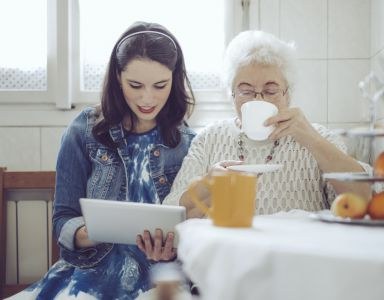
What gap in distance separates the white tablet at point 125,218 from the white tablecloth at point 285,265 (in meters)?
0.39

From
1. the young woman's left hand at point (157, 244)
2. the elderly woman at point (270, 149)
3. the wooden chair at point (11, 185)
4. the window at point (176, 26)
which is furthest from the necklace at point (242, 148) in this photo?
the wooden chair at point (11, 185)

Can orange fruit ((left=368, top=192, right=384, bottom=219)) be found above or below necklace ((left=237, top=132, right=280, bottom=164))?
below

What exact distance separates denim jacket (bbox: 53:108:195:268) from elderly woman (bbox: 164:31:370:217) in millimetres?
99

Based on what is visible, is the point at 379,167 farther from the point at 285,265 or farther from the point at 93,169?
the point at 93,169

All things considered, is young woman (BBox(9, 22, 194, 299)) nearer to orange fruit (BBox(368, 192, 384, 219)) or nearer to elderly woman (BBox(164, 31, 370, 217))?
elderly woman (BBox(164, 31, 370, 217))

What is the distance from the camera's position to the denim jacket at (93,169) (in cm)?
169

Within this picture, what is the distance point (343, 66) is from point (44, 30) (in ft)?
3.84

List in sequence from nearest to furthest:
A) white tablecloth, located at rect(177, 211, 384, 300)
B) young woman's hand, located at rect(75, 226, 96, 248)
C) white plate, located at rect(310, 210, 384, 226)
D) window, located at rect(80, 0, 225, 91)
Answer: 1. white tablecloth, located at rect(177, 211, 384, 300)
2. white plate, located at rect(310, 210, 384, 226)
3. young woman's hand, located at rect(75, 226, 96, 248)
4. window, located at rect(80, 0, 225, 91)

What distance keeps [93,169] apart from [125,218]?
0.48m

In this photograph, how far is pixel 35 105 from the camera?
7.39ft

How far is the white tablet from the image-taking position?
3.99ft

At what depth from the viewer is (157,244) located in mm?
1325

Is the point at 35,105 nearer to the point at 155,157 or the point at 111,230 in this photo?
the point at 155,157

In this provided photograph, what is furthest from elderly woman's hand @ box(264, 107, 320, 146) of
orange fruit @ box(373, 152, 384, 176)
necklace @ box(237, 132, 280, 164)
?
orange fruit @ box(373, 152, 384, 176)
